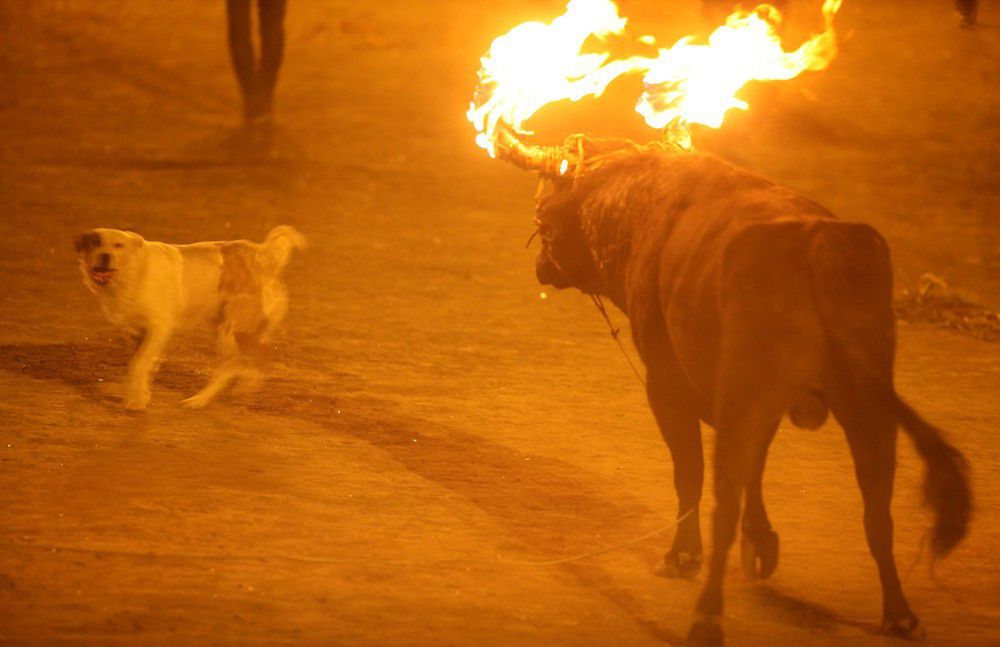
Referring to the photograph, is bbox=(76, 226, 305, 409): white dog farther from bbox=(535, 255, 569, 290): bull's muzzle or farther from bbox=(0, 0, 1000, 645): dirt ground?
bbox=(535, 255, 569, 290): bull's muzzle

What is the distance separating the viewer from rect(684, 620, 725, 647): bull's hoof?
17.5 ft

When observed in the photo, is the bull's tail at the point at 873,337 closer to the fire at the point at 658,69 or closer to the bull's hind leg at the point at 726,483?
the bull's hind leg at the point at 726,483

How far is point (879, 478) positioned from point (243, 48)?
14.2 metres

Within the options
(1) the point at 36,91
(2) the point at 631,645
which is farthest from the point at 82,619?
(1) the point at 36,91

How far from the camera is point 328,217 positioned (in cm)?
1551

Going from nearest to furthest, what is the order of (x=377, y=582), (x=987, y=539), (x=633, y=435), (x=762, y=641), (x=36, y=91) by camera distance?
1. (x=762, y=641)
2. (x=377, y=582)
3. (x=987, y=539)
4. (x=633, y=435)
5. (x=36, y=91)

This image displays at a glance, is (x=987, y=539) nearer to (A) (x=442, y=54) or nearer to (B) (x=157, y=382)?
(B) (x=157, y=382)

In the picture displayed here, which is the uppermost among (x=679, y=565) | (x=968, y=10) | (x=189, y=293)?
(x=968, y=10)

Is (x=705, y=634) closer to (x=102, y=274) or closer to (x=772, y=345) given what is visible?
(x=772, y=345)

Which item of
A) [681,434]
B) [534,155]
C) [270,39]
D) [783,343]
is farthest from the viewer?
[270,39]

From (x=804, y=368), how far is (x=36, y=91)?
1738 centimetres

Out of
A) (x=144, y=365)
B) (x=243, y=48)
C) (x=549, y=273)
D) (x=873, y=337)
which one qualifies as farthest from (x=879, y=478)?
(x=243, y=48)

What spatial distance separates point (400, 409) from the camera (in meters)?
8.83

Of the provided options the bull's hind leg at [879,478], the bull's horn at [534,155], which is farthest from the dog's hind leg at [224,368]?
the bull's hind leg at [879,478]
